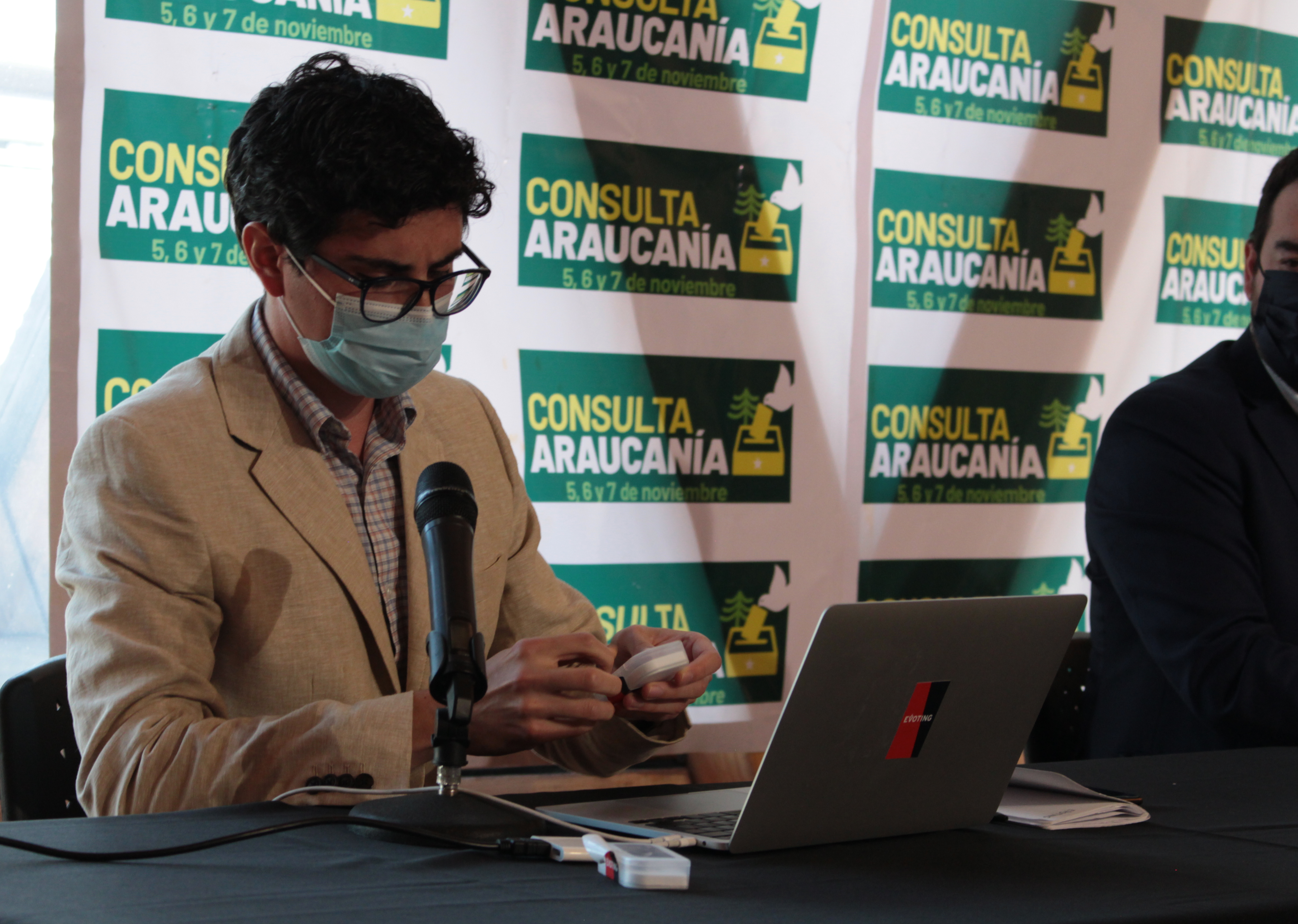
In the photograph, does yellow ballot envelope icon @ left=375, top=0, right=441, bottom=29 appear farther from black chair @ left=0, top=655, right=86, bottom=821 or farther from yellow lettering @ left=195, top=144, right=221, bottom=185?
black chair @ left=0, top=655, right=86, bottom=821

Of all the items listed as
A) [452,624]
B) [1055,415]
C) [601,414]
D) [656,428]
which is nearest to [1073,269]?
[1055,415]

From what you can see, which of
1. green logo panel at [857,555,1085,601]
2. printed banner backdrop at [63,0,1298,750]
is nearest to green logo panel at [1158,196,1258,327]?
printed banner backdrop at [63,0,1298,750]

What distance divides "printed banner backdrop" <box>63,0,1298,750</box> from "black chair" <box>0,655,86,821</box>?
3.10 ft

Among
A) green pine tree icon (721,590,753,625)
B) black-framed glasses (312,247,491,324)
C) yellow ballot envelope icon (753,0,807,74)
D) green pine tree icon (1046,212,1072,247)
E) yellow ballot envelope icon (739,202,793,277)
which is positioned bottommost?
green pine tree icon (721,590,753,625)

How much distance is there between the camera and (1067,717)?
1925mm

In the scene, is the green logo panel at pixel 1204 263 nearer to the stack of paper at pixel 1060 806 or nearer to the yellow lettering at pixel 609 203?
the yellow lettering at pixel 609 203

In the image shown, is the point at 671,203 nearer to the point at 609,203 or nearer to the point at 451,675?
the point at 609,203

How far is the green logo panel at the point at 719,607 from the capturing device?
2.64m

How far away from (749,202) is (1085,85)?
42.3 inches

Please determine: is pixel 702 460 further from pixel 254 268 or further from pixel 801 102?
pixel 254 268

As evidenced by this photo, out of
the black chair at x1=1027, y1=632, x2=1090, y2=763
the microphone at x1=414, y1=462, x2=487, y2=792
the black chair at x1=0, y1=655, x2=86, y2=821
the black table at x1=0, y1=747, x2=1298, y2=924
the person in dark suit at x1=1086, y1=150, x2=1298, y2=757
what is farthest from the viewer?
the black chair at x1=1027, y1=632, x2=1090, y2=763

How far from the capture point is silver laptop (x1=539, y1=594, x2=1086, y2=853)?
92 cm

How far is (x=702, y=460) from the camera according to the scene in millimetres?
2715

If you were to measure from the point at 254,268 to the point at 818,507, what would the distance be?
165 cm
